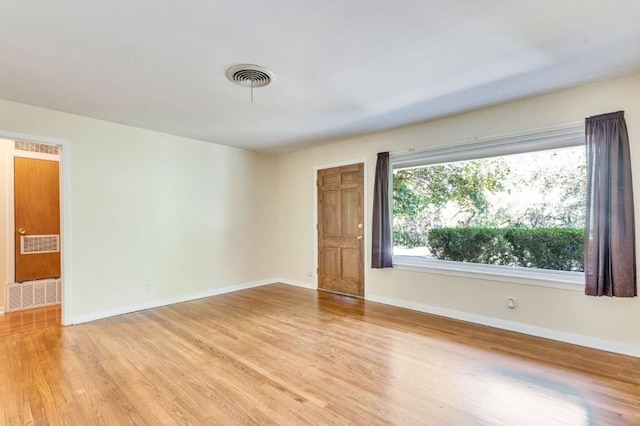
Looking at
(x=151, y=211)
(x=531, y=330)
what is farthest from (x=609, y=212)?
(x=151, y=211)

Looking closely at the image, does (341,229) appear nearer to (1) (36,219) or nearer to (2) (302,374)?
(2) (302,374)

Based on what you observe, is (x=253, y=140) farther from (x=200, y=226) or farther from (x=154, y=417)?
(x=154, y=417)

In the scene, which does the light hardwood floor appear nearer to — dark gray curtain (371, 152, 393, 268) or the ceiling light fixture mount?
dark gray curtain (371, 152, 393, 268)

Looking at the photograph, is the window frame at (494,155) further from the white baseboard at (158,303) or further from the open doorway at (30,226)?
the open doorway at (30,226)

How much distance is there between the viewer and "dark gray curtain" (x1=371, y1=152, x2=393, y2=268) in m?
4.41

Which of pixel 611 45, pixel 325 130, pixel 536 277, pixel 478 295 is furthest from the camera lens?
pixel 325 130

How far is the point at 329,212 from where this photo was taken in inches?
210

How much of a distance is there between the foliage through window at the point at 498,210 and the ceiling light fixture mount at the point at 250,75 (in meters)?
2.51

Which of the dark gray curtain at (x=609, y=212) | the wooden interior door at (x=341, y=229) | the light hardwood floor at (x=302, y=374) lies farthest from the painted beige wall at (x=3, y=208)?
the dark gray curtain at (x=609, y=212)

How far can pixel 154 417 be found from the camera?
1947 mm

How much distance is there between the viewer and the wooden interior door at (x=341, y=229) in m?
4.89

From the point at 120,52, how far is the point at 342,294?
4.18 m

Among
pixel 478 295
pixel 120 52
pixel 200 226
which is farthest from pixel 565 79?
pixel 200 226

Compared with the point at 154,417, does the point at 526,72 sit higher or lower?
higher
